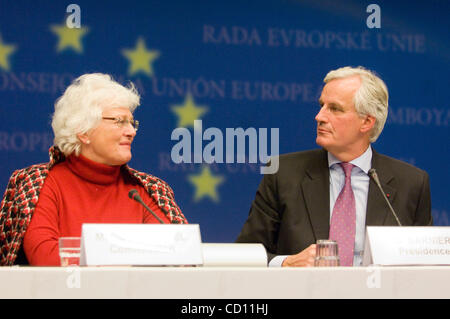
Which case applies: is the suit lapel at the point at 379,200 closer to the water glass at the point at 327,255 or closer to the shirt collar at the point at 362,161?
the shirt collar at the point at 362,161

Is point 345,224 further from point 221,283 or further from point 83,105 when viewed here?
point 221,283

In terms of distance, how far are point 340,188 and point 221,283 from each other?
1.49m

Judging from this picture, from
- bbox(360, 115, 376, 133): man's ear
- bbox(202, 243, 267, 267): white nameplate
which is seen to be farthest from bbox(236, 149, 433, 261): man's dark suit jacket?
bbox(202, 243, 267, 267): white nameplate

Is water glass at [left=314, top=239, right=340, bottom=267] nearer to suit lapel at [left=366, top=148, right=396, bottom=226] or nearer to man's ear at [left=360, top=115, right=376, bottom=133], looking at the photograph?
suit lapel at [left=366, top=148, right=396, bottom=226]

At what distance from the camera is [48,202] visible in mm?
2619

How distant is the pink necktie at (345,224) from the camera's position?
2771 mm

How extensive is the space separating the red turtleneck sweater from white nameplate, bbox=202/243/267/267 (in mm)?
701

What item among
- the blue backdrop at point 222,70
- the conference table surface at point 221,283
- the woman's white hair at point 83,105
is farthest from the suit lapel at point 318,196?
the conference table surface at point 221,283

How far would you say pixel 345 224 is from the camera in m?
2.82

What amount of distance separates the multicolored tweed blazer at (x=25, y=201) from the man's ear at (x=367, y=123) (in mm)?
856

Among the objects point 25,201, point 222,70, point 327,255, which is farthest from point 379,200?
point 222,70

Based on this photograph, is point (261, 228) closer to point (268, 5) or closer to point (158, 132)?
point (158, 132)

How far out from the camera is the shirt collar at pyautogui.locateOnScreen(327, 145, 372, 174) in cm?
296
